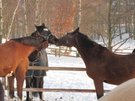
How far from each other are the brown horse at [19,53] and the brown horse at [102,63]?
2.50 ft

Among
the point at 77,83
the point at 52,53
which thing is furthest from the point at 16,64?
the point at 52,53

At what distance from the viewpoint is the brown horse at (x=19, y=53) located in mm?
6828

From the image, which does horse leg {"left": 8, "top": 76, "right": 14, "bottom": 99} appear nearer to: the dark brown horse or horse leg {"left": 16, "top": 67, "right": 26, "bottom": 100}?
horse leg {"left": 16, "top": 67, "right": 26, "bottom": 100}

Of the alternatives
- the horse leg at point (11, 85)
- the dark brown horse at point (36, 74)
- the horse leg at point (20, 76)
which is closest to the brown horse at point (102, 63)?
the horse leg at point (20, 76)

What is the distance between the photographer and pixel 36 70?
8.53 meters

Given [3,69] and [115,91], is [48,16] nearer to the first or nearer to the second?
[3,69]

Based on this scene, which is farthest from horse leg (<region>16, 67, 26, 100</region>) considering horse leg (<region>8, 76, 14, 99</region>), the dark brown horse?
the dark brown horse

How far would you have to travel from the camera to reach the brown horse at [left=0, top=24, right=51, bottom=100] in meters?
6.83

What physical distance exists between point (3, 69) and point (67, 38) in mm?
1337

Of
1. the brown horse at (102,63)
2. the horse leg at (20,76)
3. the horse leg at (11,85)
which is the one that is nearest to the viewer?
the brown horse at (102,63)

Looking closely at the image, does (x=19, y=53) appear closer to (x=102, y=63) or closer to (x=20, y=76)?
(x=20, y=76)

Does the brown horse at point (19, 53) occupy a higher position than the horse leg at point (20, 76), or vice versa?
the brown horse at point (19, 53)

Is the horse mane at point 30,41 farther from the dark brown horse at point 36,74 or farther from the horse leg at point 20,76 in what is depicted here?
the dark brown horse at point 36,74

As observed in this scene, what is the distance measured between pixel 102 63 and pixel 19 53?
158cm
